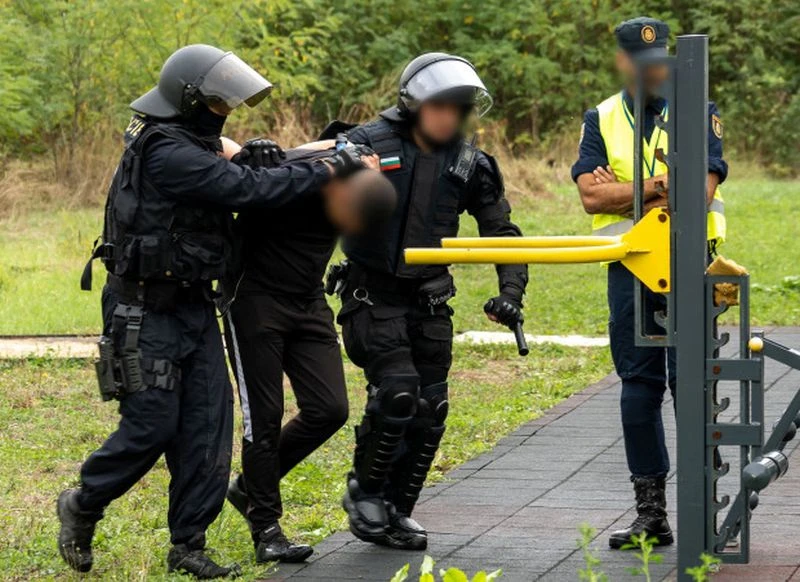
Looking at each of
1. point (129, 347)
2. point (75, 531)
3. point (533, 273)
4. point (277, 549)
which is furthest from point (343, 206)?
point (533, 273)

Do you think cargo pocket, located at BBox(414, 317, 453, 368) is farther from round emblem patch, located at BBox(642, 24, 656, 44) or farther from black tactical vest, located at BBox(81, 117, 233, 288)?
round emblem patch, located at BBox(642, 24, 656, 44)

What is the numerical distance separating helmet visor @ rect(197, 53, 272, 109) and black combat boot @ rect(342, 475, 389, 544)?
1693mm

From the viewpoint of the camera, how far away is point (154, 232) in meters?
5.64

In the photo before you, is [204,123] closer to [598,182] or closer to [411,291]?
[411,291]

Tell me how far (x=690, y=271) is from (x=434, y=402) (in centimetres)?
155

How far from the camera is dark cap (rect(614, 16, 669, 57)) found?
5754mm

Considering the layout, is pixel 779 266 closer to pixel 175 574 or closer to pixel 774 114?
pixel 175 574

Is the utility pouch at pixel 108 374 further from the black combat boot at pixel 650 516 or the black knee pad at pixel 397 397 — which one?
the black combat boot at pixel 650 516

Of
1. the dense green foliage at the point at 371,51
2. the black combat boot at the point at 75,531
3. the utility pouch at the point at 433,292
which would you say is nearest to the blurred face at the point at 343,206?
the utility pouch at the point at 433,292

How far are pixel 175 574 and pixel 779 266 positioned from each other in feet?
37.5

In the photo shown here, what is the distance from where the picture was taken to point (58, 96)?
2275 cm

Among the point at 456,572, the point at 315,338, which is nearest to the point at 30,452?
the point at 315,338

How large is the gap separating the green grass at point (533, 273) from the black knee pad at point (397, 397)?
6.47 metres

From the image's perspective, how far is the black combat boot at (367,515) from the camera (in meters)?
6.20
